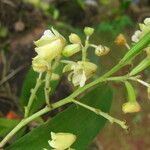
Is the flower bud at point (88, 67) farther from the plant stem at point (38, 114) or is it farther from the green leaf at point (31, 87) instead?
the green leaf at point (31, 87)

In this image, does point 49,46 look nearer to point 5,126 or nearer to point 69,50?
point 69,50

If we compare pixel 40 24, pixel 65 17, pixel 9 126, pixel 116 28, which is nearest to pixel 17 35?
pixel 40 24

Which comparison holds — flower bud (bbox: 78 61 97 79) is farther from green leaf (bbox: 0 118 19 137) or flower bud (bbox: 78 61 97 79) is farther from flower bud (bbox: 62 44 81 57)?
green leaf (bbox: 0 118 19 137)

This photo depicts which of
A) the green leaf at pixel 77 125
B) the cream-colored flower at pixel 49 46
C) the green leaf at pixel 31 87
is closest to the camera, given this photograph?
the cream-colored flower at pixel 49 46

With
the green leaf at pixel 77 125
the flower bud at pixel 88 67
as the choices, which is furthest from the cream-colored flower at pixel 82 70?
the green leaf at pixel 77 125

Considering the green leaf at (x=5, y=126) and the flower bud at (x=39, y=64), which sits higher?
the flower bud at (x=39, y=64)

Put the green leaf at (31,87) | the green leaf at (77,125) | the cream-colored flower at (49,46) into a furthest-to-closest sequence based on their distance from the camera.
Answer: the green leaf at (31,87) → the green leaf at (77,125) → the cream-colored flower at (49,46)
